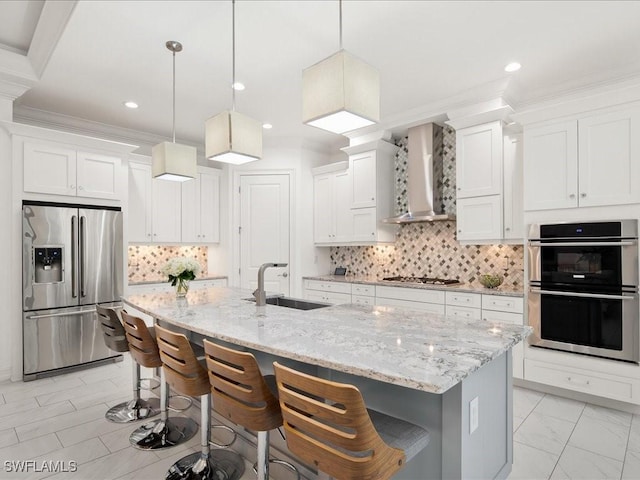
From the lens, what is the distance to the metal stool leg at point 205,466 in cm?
214

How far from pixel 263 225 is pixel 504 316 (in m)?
3.50

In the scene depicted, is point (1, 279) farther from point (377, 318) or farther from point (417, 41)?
point (417, 41)

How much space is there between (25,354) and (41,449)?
5.44 feet

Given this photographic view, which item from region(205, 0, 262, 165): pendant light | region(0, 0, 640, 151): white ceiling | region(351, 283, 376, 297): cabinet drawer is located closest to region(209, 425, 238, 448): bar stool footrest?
region(205, 0, 262, 165): pendant light

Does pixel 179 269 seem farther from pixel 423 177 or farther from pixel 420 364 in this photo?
pixel 423 177

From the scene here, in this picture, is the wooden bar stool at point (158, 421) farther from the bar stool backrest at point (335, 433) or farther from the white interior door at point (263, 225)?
the white interior door at point (263, 225)

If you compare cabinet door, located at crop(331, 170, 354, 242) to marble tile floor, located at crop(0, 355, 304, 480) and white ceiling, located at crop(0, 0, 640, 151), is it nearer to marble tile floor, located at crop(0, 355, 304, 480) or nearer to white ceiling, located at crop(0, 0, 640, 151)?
white ceiling, located at crop(0, 0, 640, 151)

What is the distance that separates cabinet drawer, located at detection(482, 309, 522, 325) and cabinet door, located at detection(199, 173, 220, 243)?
4001 mm

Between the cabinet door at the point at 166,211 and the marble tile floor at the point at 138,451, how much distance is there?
229 cm

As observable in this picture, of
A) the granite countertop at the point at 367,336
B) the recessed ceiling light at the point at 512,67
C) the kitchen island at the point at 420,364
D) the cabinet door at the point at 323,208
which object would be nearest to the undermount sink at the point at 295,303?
the granite countertop at the point at 367,336

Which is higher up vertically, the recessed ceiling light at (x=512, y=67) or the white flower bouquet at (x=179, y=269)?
the recessed ceiling light at (x=512, y=67)

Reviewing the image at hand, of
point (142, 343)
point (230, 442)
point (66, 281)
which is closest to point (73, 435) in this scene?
point (142, 343)

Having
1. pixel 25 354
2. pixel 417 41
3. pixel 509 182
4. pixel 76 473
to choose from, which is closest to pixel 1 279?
pixel 25 354

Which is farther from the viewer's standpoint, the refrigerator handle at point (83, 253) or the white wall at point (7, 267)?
the refrigerator handle at point (83, 253)
